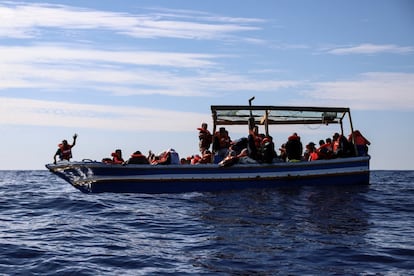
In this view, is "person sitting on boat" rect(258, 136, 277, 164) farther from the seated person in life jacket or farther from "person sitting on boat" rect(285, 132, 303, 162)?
the seated person in life jacket

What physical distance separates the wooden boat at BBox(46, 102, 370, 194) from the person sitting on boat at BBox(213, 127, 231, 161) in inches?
20.3

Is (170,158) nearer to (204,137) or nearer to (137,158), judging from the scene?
(137,158)

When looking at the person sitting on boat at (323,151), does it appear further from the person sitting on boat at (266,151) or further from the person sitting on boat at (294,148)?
the person sitting on boat at (266,151)

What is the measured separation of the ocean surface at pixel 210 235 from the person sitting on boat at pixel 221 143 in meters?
2.25

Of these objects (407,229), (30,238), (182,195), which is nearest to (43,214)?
(30,238)

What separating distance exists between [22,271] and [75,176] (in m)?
12.1

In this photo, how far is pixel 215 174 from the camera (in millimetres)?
19094

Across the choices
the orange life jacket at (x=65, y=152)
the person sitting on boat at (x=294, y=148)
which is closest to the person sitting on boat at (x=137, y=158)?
the person sitting on boat at (x=294, y=148)

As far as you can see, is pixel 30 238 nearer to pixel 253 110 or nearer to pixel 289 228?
pixel 289 228

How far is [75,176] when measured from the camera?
2011 cm

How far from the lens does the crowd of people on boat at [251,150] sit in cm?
1939

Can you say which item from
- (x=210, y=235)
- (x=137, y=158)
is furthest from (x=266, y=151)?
(x=210, y=235)

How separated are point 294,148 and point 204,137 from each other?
136 inches

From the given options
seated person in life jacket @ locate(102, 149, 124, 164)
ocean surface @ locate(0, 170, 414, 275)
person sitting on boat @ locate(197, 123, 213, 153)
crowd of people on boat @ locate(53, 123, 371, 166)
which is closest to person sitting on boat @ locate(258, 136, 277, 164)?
crowd of people on boat @ locate(53, 123, 371, 166)
